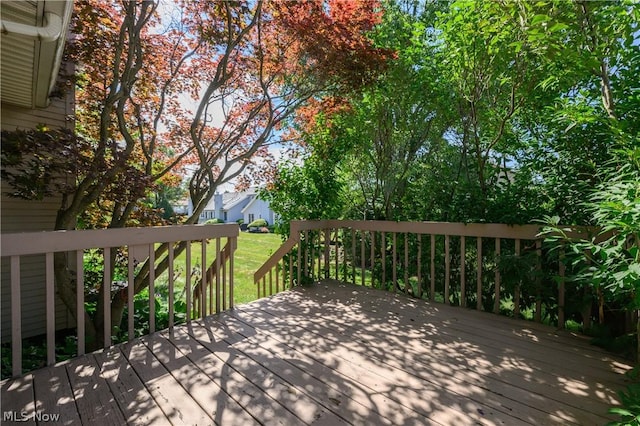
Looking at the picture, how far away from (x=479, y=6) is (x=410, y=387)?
3.19m

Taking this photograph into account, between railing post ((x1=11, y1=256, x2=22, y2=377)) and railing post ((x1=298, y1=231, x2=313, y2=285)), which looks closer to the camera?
railing post ((x1=11, y1=256, x2=22, y2=377))

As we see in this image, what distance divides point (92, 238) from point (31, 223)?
2.22m

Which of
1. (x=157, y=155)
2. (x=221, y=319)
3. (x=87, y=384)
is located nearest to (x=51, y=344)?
(x=87, y=384)

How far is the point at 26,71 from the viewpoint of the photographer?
2641 millimetres

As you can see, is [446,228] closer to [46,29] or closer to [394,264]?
[394,264]

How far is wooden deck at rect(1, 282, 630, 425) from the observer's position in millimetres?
1574

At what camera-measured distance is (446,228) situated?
3.29 m

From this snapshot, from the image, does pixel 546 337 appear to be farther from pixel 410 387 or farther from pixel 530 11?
pixel 530 11

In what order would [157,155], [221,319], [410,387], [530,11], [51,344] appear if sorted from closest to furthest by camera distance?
[410,387]
[51,344]
[530,11]
[221,319]
[157,155]

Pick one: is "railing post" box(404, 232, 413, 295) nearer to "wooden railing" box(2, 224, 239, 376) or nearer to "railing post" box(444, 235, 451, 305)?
"railing post" box(444, 235, 451, 305)

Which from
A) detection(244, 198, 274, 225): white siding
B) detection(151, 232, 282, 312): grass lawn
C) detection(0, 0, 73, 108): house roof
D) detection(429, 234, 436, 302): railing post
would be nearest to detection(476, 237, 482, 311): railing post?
detection(429, 234, 436, 302): railing post

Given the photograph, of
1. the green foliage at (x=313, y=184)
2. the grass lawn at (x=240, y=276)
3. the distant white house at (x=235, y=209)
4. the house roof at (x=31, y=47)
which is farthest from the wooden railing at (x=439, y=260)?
the distant white house at (x=235, y=209)

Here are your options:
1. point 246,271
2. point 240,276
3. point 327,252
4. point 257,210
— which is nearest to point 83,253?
point 327,252

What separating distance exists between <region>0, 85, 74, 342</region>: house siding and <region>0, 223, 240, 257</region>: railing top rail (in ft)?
6.97
